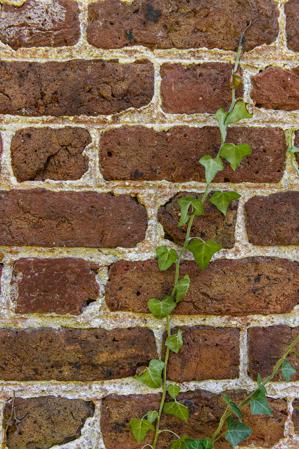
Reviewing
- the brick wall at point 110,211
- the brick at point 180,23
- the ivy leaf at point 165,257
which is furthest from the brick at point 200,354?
the brick at point 180,23

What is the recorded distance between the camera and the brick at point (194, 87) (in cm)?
95

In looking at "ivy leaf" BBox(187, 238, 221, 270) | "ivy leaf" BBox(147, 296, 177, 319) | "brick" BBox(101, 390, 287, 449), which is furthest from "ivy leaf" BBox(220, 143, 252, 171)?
"brick" BBox(101, 390, 287, 449)

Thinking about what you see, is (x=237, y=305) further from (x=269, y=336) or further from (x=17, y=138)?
(x=17, y=138)

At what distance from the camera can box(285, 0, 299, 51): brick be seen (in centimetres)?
96

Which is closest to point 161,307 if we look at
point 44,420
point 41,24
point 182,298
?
point 182,298

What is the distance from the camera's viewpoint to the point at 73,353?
3.09 feet

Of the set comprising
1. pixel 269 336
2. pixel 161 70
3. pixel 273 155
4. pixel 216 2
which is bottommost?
pixel 269 336

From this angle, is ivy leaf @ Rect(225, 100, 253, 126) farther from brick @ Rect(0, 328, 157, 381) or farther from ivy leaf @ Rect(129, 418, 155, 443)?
ivy leaf @ Rect(129, 418, 155, 443)

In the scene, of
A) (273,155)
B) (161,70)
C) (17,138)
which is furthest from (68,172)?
(273,155)

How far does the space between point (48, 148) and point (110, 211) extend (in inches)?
5.3

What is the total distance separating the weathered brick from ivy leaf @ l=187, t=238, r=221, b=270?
0.14 meters

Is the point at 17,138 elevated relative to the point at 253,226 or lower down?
elevated

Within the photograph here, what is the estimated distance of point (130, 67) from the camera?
3.10ft

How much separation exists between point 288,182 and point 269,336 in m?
0.24
